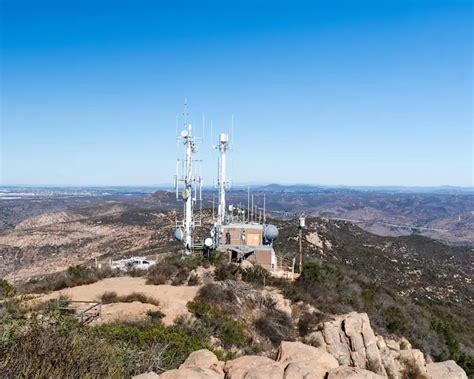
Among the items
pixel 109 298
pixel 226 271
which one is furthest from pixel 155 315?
pixel 226 271

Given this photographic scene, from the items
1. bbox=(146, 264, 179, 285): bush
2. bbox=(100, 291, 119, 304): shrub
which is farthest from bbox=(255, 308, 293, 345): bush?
bbox=(146, 264, 179, 285): bush

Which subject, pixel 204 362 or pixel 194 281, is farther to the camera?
pixel 194 281

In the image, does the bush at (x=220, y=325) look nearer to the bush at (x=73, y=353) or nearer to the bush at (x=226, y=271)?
the bush at (x=73, y=353)

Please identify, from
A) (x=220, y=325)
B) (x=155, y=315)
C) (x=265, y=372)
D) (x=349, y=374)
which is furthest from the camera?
(x=155, y=315)

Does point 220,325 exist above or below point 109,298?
below

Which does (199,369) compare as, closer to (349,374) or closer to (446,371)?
(349,374)

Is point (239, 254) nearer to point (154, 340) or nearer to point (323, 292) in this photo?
point (323, 292)
